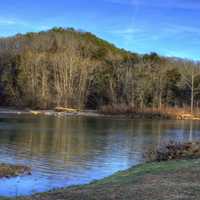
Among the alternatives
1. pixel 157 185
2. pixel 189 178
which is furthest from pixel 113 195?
pixel 189 178

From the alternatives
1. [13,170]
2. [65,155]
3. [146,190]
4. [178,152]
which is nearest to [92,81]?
[65,155]

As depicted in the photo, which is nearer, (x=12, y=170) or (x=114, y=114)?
(x=12, y=170)

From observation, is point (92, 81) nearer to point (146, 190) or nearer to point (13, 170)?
point (13, 170)

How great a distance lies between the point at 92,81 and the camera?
3118 inches

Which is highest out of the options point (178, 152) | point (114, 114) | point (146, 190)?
point (114, 114)

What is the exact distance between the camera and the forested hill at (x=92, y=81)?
247 ft

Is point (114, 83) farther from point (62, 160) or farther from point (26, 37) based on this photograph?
point (62, 160)

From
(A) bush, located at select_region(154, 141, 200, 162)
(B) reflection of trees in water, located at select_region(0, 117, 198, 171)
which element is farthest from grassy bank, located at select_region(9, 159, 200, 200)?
(B) reflection of trees in water, located at select_region(0, 117, 198, 171)

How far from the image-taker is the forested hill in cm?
7538

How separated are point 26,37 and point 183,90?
3704cm

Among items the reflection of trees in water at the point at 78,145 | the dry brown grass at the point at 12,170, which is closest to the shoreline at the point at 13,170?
the dry brown grass at the point at 12,170

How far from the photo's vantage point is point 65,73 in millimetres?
78562

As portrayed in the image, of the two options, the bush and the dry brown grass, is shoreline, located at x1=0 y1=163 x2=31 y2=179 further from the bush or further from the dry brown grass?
the bush

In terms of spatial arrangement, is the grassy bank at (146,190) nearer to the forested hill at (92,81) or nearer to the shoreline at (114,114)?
the shoreline at (114,114)
